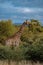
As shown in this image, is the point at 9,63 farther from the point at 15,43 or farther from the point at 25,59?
the point at 15,43

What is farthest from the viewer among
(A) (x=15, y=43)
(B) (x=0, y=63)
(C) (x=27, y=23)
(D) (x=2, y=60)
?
(C) (x=27, y=23)

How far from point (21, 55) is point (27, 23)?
9560 mm

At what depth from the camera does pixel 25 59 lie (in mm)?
17250

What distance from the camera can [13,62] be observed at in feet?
52.9

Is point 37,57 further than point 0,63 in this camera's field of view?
Yes

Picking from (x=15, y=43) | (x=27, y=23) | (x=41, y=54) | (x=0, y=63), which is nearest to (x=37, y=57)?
(x=41, y=54)

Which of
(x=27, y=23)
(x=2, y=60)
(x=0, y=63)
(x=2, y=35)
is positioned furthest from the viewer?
(x=2, y=35)

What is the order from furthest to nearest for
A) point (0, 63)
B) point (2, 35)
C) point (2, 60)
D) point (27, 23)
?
point (2, 35)
point (27, 23)
point (2, 60)
point (0, 63)

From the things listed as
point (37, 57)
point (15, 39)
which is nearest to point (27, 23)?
point (15, 39)

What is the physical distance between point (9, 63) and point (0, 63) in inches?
19.2

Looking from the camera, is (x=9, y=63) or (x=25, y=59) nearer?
(x=9, y=63)

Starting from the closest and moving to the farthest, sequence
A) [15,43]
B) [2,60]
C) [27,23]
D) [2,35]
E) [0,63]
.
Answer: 1. [0,63]
2. [2,60]
3. [15,43]
4. [27,23]
5. [2,35]

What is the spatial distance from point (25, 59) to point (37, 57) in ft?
2.89

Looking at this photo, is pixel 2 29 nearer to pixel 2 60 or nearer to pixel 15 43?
pixel 15 43
